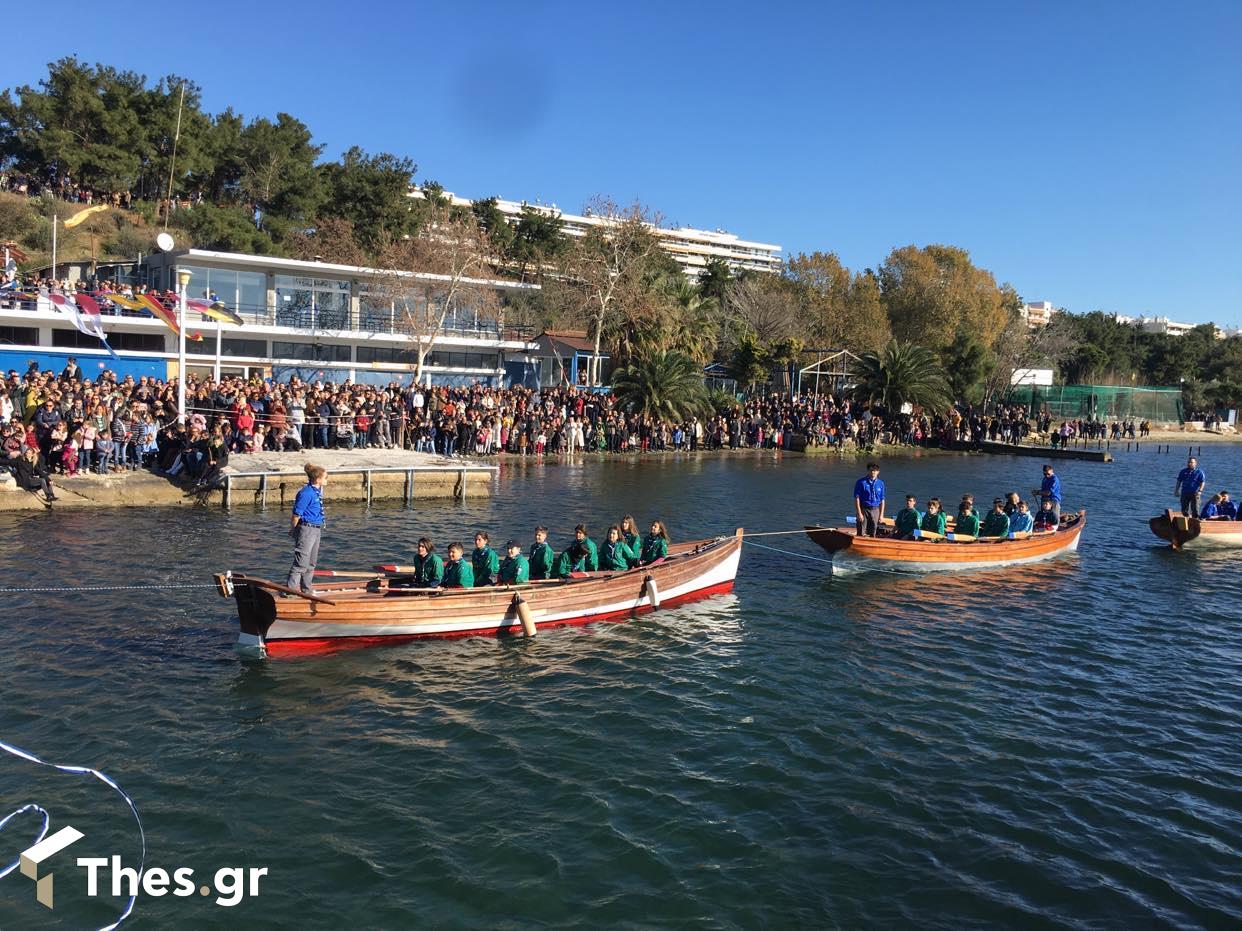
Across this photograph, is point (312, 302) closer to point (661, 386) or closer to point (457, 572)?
point (661, 386)

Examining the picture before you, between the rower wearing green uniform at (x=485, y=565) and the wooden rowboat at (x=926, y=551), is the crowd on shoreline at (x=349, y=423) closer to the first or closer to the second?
the rower wearing green uniform at (x=485, y=565)

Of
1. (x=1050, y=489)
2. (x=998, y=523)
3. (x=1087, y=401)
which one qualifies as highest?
(x=1087, y=401)

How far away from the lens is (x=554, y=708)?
13203 mm

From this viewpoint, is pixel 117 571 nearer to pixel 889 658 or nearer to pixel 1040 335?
pixel 889 658

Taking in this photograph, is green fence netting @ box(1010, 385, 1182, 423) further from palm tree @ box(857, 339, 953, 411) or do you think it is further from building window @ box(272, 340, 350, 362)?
building window @ box(272, 340, 350, 362)

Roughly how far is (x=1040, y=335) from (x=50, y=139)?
9048cm

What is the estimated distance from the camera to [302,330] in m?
44.6

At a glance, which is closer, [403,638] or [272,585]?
[272,585]

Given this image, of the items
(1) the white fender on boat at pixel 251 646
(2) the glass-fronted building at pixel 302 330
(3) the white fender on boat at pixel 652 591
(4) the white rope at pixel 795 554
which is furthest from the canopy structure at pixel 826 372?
(1) the white fender on boat at pixel 251 646

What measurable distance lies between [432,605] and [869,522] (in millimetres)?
11267

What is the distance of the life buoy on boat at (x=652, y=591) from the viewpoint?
1788 centimetres

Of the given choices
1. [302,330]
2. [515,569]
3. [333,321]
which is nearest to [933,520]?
[515,569]

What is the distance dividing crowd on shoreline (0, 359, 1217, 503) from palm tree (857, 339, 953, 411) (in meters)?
1.10

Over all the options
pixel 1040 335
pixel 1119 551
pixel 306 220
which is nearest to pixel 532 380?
pixel 306 220
